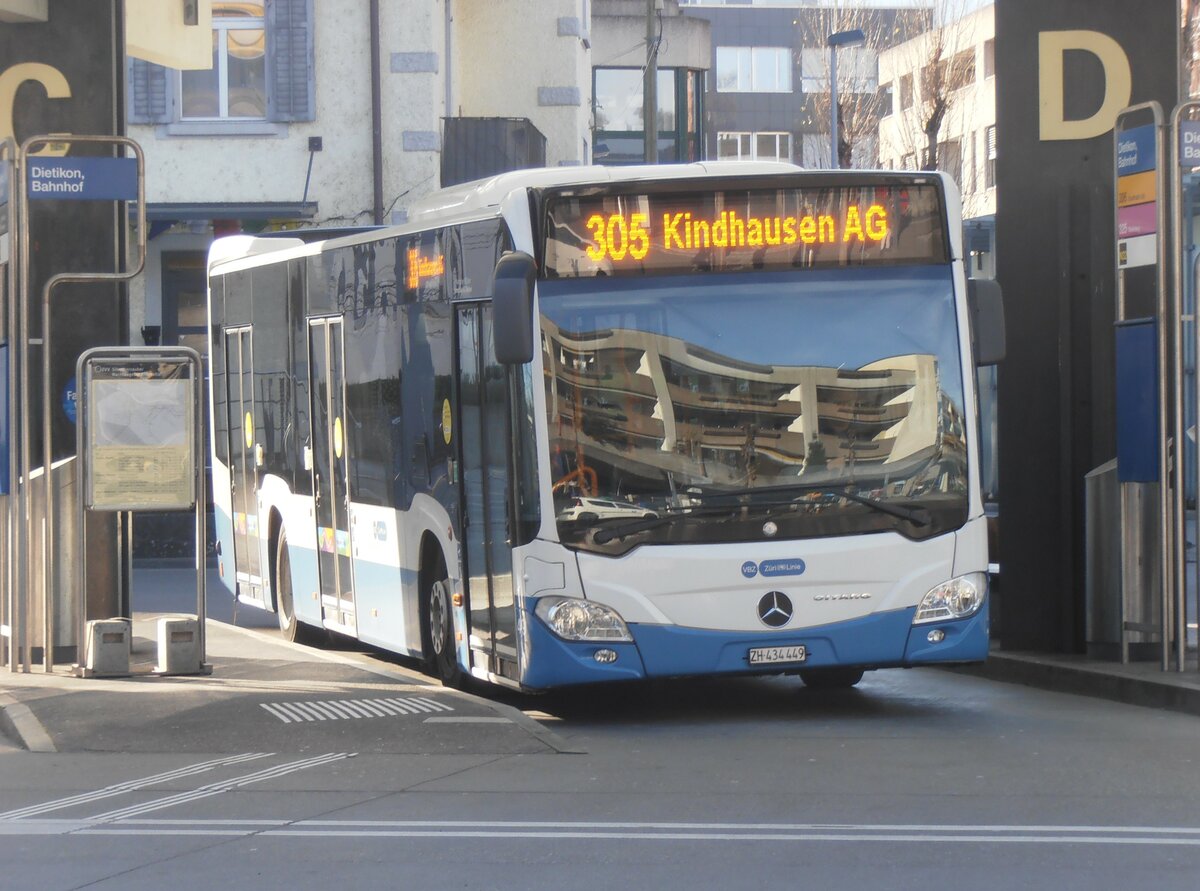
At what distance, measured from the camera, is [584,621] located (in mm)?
10453

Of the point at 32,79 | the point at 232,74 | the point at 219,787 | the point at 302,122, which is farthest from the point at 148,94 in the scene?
the point at 219,787

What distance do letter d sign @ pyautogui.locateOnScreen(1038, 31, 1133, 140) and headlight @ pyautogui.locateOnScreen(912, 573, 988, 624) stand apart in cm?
357

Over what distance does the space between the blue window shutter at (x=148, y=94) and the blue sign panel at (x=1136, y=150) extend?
18.3 m

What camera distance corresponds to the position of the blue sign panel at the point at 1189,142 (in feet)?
38.4

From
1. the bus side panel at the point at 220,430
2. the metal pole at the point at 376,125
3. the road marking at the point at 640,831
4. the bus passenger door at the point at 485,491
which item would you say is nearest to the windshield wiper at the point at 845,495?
the bus passenger door at the point at 485,491

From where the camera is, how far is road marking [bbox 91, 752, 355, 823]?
324 inches

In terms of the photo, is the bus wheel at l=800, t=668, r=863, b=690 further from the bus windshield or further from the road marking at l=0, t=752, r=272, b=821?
the road marking at l=0, t=752, r=272, b=821

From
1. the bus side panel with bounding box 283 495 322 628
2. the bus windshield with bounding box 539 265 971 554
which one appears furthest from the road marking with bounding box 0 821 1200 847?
the bus side panel with bounding box 283 495 322 628

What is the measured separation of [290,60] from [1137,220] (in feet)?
59.0

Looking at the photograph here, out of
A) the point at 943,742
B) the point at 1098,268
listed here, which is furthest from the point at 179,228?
the point at 943,742

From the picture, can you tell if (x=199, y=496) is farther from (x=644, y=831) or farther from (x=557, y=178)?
(x=644, y=831)

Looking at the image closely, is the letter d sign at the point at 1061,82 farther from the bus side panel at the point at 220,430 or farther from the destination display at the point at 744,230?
the bus side panel at the point at 220,430

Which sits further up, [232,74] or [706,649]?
[232,74]

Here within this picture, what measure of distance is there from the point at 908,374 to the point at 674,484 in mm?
1352
